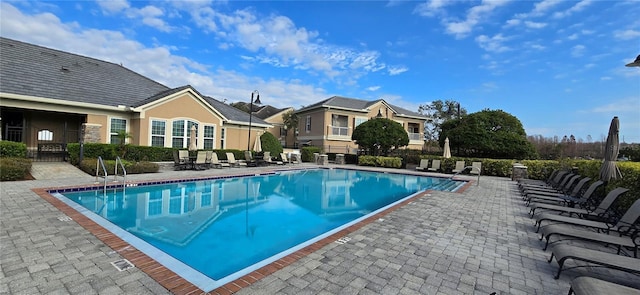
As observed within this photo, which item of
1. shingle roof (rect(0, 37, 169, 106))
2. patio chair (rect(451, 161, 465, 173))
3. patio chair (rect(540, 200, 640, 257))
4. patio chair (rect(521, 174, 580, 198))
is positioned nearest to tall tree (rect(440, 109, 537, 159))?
patio chair (rect(451, 161, 465, 173))

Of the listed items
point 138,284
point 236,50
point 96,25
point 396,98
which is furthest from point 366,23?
point 396,98

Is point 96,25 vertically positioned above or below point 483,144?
above

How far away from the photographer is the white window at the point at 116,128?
1692 centimetres

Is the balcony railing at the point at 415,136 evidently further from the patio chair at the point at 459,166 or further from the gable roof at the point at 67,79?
the gable roof at the point at 67,79

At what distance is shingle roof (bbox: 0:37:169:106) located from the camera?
586 inches

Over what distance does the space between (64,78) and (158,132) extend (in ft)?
19.0

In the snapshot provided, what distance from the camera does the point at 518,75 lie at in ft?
63.9

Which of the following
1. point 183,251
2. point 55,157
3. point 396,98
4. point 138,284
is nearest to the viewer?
point 138,284

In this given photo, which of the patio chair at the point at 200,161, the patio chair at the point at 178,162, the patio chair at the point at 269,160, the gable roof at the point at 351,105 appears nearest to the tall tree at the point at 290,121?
the gable roof at the point at 351,105

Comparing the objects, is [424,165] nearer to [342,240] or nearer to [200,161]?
[200,161]

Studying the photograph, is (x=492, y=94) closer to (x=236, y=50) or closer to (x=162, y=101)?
(x=236, y=50)

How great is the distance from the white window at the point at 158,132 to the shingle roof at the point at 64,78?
184 cm

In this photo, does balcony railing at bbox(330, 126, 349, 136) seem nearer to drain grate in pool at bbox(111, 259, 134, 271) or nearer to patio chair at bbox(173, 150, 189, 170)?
patio chair at bbox(173, 150, 189, 170)

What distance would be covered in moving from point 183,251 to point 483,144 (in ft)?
66.2
